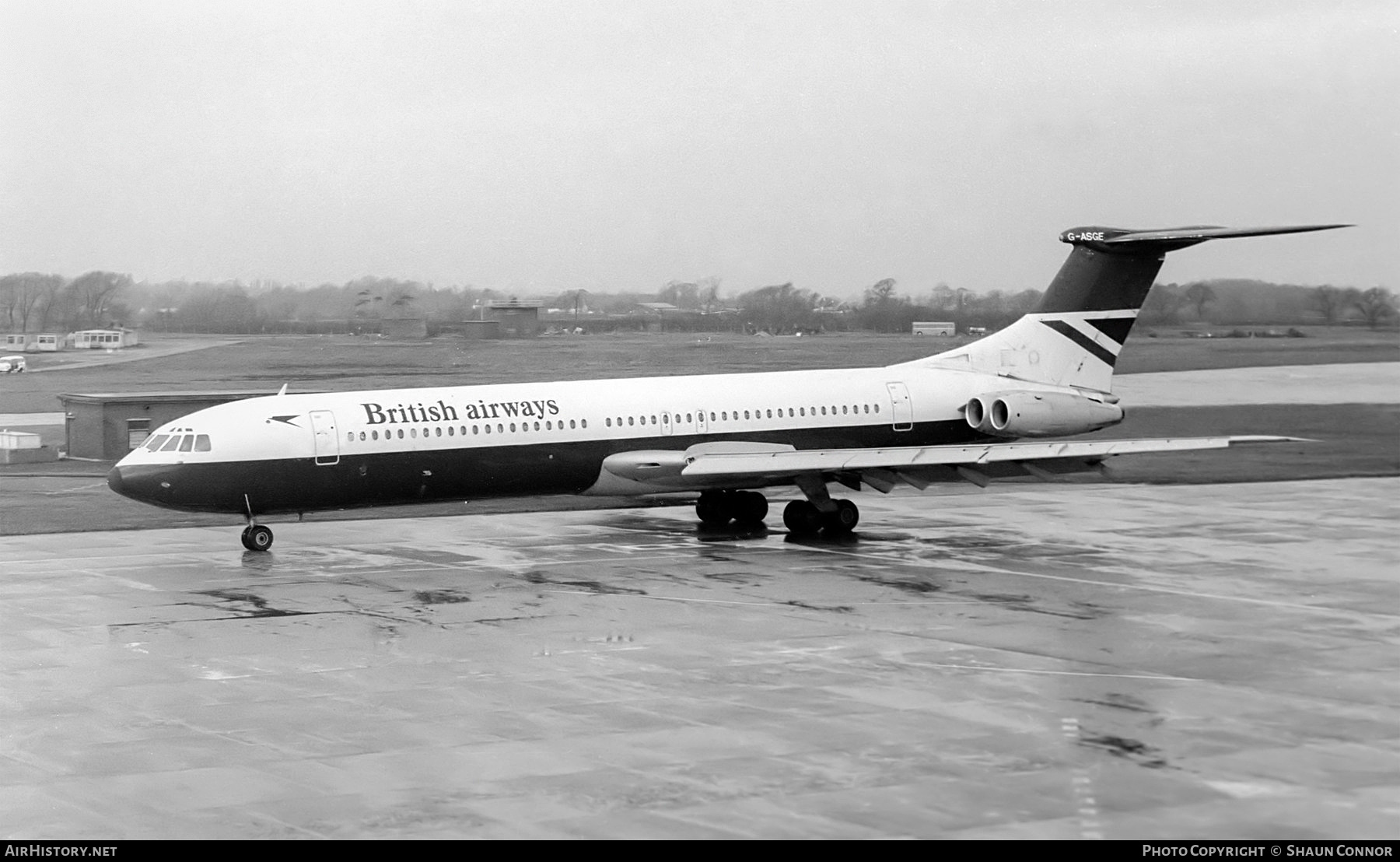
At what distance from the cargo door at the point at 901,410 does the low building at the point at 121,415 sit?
1633cm

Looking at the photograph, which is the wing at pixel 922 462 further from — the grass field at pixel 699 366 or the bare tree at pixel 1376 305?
the bare tree at pixel 1376 305

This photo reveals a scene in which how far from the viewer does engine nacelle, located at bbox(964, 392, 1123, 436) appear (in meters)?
29.0

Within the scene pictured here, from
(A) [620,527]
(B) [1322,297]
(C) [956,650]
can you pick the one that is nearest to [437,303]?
(A) [620,527]

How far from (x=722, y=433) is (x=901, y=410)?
3.35 metres

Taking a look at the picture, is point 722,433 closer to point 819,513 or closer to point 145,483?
point 819,513

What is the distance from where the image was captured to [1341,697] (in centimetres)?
1520

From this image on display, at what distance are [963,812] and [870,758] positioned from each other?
168 cm

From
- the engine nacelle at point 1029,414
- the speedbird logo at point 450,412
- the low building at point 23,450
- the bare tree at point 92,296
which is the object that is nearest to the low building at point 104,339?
the bare tree at point 92,296

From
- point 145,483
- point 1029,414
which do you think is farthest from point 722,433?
point 145,483

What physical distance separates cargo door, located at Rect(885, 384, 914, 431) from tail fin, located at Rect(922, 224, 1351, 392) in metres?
1.54

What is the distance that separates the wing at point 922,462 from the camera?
86.0 ft

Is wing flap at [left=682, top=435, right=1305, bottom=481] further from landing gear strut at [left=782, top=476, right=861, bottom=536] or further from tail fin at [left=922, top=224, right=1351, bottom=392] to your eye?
tail fin at [left=922, top=224, right=1351, bottom=392]

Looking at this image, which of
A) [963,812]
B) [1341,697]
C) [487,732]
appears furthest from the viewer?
[1341,697]

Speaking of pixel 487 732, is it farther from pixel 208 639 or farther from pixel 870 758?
pixel 208 639
